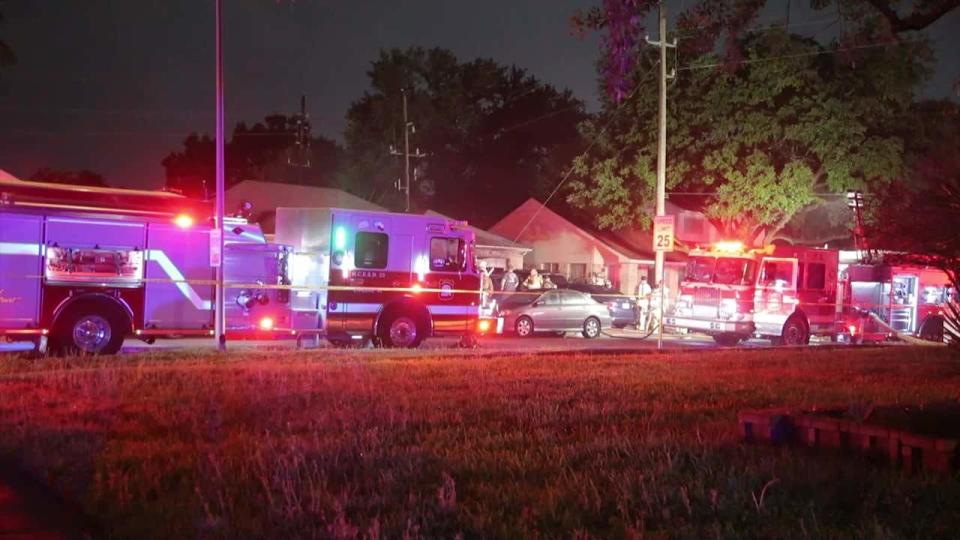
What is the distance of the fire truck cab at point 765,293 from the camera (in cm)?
2425

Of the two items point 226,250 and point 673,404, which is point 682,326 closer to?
point 226,250

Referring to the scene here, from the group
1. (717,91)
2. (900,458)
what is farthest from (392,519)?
(717,91)

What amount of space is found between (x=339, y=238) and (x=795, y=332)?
1252 cm

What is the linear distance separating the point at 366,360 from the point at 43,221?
231 inches

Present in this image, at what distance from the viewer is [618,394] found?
1070 cm

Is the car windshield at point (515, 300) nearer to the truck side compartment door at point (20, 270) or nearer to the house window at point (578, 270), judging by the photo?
the truck side compartment door at point (20, 270)

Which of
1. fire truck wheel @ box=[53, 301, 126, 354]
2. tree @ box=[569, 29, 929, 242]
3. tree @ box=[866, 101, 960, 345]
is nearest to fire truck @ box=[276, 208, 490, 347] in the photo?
fire truck wheel @ box=[53, 301, 126, 354]

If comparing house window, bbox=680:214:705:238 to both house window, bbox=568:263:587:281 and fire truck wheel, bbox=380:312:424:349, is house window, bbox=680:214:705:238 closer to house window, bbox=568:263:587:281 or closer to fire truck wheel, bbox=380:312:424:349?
house window, bbox=568:263:587:281

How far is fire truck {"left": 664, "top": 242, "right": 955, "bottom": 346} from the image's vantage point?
2427cm

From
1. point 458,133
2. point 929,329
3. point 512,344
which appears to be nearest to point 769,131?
point 929,329

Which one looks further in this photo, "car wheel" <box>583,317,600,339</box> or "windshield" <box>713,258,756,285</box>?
"car wheel" <box>583,317,600,339</box>

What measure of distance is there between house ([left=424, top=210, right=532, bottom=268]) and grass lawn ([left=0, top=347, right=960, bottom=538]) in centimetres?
2556

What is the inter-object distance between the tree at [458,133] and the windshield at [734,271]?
106ft

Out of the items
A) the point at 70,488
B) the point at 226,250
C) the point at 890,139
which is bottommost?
the point at 70,488
